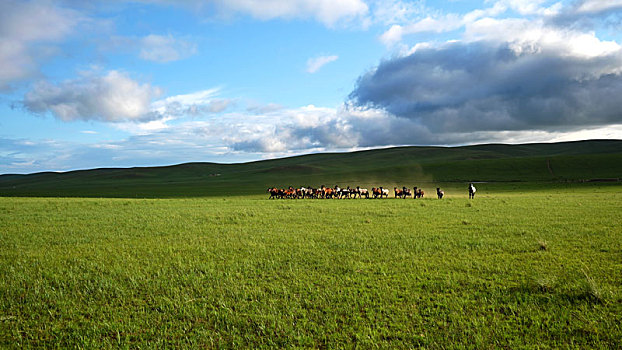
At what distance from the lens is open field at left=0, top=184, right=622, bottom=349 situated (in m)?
5.62

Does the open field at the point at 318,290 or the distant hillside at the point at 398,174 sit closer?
the open field at the point at 318,290

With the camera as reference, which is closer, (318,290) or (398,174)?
(318,290)

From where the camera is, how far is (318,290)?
24.3 ft

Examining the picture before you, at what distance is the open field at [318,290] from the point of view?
18.4ft

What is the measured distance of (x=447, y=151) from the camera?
163 meters

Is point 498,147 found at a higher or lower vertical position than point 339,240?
higher

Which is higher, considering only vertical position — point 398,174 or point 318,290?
point 398,174

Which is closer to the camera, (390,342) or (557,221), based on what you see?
(390,342)

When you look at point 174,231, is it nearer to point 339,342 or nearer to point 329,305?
point 329,305

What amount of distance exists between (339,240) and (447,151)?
6360 inches

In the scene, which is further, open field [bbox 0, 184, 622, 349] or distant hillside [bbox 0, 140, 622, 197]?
distant hillside [bbox 0, 140, 622, 197]

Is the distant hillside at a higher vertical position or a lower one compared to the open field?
higher

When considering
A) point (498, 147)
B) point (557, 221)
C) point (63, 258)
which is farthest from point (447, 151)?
point (63, 258)

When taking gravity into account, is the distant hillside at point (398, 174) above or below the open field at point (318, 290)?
above
